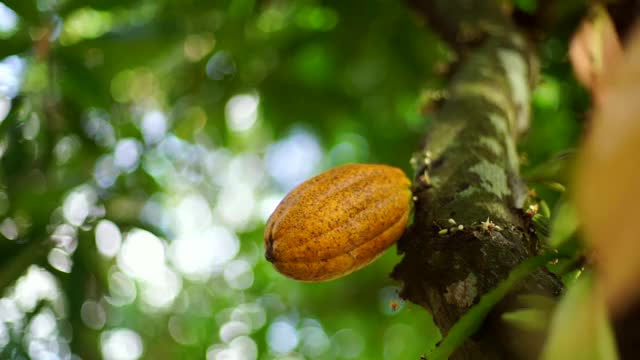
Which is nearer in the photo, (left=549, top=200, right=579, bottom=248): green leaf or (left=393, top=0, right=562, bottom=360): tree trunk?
(left=549, top=200, right=579, bottom=248): green leaf

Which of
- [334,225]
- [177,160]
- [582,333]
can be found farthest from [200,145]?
[582,333]

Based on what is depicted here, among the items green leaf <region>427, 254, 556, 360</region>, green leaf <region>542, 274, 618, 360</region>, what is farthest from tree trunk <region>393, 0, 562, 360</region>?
green leaf <region>542, 274, 618, 360</region>

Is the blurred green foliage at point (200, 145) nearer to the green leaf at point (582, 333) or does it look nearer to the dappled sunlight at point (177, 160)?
the dappled sunlight at point (177, 160)

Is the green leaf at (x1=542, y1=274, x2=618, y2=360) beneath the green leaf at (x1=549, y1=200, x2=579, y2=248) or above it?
above

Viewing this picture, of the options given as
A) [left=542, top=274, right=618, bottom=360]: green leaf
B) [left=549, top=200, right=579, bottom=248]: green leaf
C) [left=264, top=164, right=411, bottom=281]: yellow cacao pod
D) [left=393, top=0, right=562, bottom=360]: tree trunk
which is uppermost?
[left=542, top=274, right=618, bottom=360]: green leaf

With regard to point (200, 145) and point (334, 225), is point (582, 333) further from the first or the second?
point (200, 145)

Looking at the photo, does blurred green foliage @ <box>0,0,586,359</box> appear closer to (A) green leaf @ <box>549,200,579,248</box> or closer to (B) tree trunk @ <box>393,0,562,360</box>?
(B) tree trunk @ <box>393,0,562,360</box>

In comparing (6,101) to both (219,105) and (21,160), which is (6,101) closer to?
(21,160)
